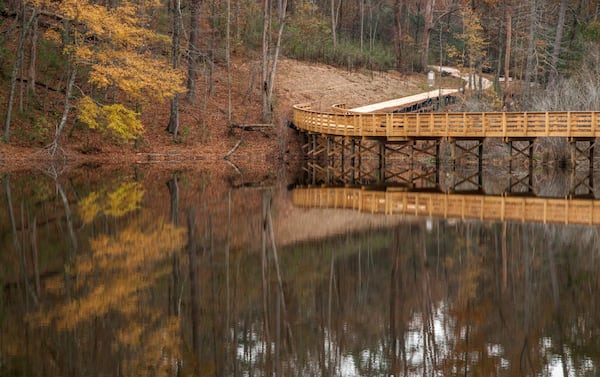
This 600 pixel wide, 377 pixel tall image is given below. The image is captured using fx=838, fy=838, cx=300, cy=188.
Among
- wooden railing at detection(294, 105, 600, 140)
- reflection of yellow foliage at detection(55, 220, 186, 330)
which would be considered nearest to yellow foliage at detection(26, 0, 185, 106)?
wooden railing at detection(294, 105, 600, 140)

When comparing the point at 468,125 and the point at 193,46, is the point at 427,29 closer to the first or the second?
the point at 193,46

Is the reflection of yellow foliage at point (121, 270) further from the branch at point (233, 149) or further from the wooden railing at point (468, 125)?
the branch at point (233, 149)

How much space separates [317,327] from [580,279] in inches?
221

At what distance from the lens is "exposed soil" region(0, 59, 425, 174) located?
37.5 metres

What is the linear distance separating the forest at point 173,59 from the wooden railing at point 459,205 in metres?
12.7

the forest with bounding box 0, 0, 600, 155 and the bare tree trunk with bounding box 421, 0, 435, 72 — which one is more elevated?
the bare tree trunk with bounding box 421, 0, 435, 72

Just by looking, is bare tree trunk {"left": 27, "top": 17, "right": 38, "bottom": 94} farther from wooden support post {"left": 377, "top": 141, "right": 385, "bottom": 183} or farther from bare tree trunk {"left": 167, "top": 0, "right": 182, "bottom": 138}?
wooden support post {"left": 377, "top": 141, "right": 385, "bottom": 183}

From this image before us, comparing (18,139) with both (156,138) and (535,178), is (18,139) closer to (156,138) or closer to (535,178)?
(156,138)

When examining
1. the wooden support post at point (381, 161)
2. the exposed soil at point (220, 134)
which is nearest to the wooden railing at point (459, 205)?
the wooden support post at point (381, 161)

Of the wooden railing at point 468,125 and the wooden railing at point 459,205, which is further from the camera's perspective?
the wooden railing at point 468,125

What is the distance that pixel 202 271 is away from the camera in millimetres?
14906

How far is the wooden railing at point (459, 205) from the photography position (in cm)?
2275

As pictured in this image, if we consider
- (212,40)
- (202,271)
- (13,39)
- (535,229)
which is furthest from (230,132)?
(202,271)

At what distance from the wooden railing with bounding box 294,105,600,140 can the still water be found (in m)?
12.9
